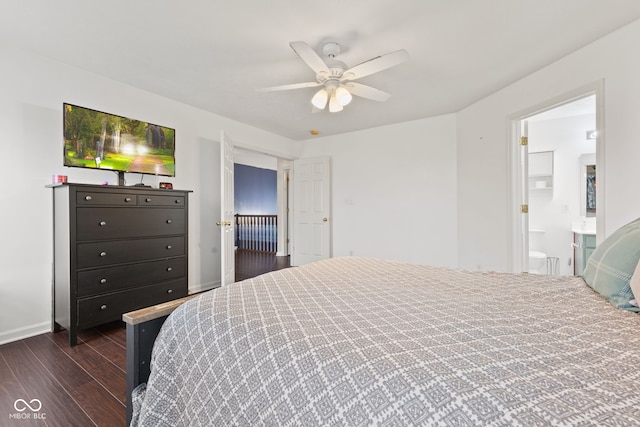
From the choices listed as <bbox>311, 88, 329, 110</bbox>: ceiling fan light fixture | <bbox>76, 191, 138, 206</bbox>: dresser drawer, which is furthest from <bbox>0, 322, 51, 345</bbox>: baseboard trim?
<bbox>311, 88, 329, 110</bbox>: ceiling fan light fixture

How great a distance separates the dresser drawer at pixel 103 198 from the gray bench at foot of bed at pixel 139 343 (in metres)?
1.62

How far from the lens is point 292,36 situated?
2062 mm

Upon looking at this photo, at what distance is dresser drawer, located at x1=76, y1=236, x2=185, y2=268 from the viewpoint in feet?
7.29

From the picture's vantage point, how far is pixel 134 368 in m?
1.13

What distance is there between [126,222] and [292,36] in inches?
84.6

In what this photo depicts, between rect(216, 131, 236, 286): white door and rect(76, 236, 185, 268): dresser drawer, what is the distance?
44 cm

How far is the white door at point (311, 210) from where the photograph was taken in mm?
4898

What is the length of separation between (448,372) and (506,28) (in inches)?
97.1

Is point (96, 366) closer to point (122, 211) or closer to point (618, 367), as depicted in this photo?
point (122, 211)

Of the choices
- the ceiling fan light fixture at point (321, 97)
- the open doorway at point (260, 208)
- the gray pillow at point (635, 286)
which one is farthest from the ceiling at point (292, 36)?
the open doorway at point (260, 208)

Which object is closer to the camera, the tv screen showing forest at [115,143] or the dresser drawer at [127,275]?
the dresser drawer at [127,275]

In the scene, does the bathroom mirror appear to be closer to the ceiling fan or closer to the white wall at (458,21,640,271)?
the white wall at (458,21,640,271)

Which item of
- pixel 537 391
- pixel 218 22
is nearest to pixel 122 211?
pixel 218 22

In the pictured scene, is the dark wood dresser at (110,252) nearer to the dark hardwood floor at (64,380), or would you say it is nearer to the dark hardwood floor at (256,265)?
the dark hardwood floor at (64,380)
